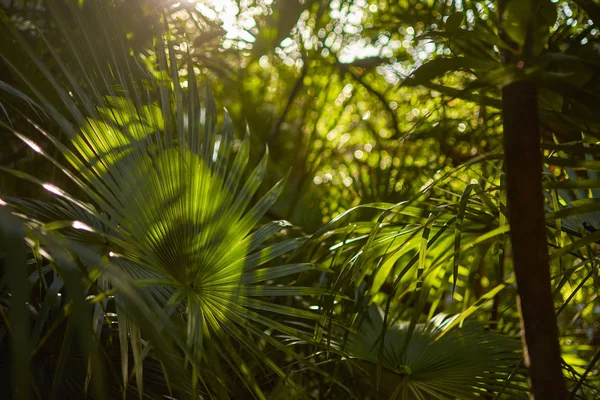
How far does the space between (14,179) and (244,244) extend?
66cm

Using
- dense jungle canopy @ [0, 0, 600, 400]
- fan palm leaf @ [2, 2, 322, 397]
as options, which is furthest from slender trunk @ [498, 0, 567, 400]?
fan palm leaf @ [2, 2, 322, 397]

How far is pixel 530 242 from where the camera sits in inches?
20.7

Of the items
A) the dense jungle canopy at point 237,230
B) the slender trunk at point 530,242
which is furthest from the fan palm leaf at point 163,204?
the slender trunk at point 530,242

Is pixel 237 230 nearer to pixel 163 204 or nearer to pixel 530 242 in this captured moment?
pixel 163 204

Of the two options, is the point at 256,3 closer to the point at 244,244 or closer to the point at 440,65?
the point at 244,244

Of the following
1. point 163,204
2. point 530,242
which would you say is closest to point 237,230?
point 163,204

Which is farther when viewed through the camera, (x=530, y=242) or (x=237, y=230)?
(x=237, y=230)

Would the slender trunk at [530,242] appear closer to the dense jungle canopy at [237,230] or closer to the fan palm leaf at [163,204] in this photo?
the dense jungle canopy at [237,230]

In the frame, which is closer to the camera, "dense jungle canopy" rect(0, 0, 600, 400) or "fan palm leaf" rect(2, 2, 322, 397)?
"dense jungle canopy" rect(0, 0, 600, 400)

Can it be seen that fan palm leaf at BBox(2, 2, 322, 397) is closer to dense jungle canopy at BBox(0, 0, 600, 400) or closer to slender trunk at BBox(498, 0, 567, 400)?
dense jungle canopy at BBox(0, 0, 600, 400)

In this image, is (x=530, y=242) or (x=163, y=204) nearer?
(x=530, y=242)

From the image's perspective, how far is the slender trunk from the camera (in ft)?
1.69

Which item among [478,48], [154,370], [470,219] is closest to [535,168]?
[478,48]

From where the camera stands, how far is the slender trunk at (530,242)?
0.51m
